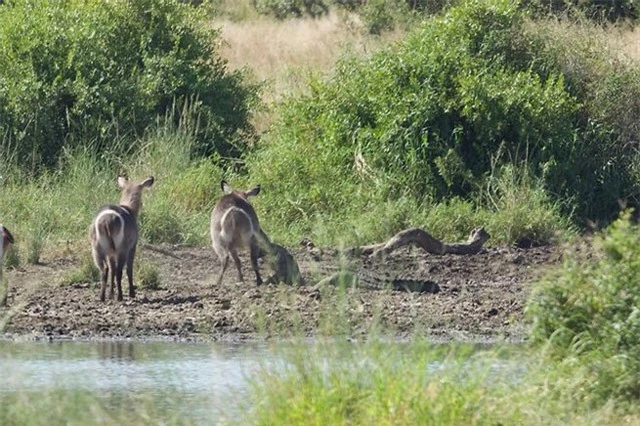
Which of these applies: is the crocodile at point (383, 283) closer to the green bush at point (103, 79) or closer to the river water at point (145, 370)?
the river water at point (145, 370)

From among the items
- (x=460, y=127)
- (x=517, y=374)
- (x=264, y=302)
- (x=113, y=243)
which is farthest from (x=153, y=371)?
(x=460, y=127)

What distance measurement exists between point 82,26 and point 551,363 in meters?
13.4

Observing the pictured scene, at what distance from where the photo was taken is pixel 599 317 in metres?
8.81

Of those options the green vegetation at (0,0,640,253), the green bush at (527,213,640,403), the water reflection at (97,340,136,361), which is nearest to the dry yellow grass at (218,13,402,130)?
the green vegetation at (0,0,640,253)

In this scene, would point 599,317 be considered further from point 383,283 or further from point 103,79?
point 103,79

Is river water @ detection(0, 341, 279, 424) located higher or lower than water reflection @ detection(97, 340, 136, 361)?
higher

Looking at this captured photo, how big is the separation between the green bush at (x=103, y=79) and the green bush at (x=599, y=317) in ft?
38.5

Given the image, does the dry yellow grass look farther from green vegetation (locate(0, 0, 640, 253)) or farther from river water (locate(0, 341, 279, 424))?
river water (locate(0, 341, 279, 424))

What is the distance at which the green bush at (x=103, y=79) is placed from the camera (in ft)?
66.4

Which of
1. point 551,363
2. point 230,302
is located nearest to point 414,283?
point 230,302

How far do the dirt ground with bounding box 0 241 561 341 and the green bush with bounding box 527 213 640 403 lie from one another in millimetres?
2109

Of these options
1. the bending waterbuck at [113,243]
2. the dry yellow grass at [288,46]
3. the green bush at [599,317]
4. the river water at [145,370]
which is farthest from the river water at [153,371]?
the dry yellow grass at [288,46]

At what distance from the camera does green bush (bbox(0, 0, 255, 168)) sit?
66.4ft

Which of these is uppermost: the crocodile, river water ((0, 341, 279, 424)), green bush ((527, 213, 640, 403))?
green bush ((527, 213, 640, 403))
